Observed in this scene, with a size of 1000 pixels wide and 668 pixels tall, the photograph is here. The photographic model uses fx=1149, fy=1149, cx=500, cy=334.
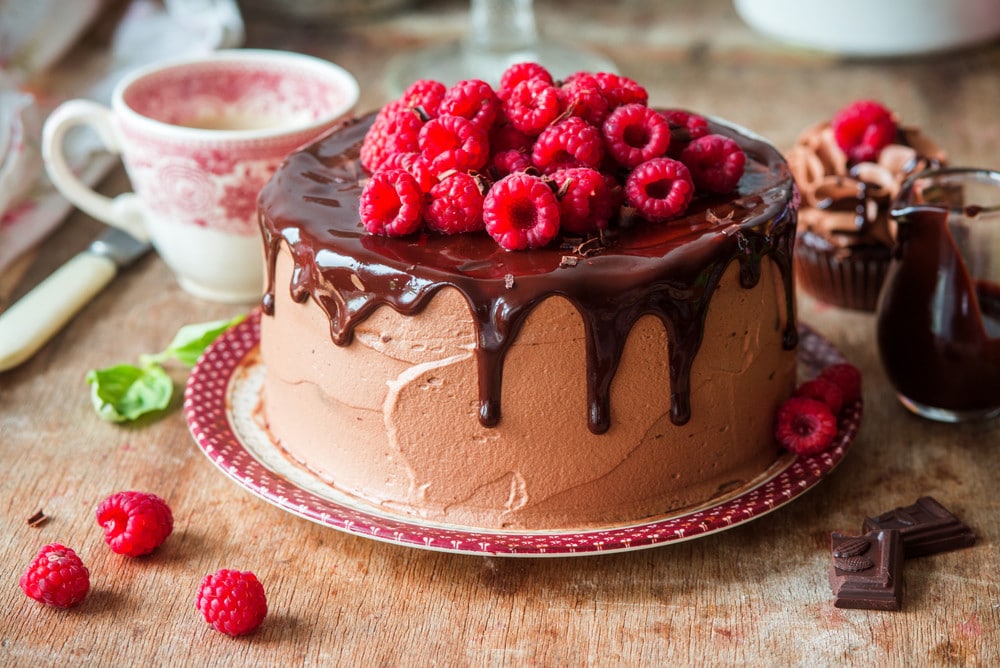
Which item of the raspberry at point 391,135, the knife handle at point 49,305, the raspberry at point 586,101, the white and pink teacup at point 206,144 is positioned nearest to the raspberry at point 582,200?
the raspberry at point 586,101

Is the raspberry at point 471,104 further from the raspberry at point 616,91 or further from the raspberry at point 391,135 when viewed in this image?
the raspberry at point 616,91

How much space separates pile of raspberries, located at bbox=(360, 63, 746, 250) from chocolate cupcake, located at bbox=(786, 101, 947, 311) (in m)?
0.60

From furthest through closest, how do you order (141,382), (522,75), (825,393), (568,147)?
(141,382) < (825,393) < (522,75) < (568,147)

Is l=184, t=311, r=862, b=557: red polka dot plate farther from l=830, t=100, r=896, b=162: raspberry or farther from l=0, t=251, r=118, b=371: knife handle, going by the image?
l=830, t=100, r=896, b=162: raspberry

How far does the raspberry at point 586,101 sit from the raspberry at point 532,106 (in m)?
0.02

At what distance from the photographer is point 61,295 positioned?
2.04 m

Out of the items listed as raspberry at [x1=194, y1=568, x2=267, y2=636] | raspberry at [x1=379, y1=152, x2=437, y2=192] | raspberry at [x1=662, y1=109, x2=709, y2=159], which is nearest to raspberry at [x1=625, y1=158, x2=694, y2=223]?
raspberry at [x1=662, y1=109, x2=709, y2=159]

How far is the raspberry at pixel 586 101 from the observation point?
144cm

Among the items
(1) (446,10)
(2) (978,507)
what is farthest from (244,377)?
(1) (446,10)

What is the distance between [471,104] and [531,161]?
103 mm

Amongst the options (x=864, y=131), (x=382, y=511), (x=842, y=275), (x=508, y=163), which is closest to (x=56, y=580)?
(x=382, y=511)

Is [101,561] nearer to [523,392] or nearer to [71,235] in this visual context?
[523,392]

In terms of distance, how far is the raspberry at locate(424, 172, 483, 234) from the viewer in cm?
136

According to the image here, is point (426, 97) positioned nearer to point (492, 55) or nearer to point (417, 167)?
point (417, 167)
